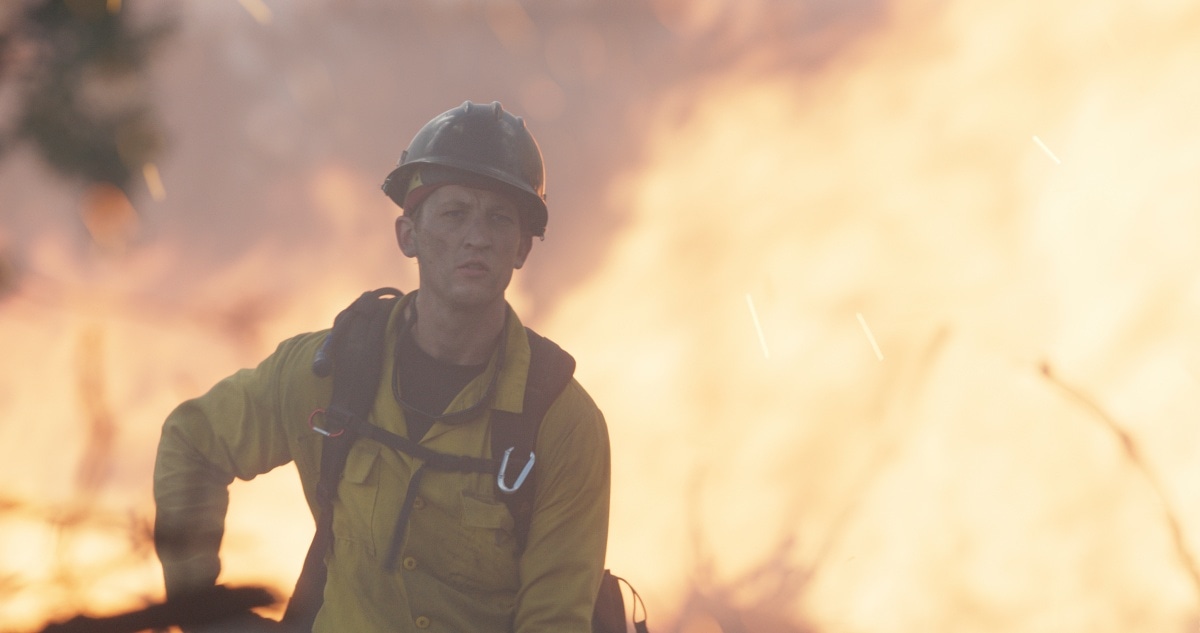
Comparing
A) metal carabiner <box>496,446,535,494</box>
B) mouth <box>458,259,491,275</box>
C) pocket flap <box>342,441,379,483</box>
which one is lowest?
metal carabiner <box>496,446,535,494</box>

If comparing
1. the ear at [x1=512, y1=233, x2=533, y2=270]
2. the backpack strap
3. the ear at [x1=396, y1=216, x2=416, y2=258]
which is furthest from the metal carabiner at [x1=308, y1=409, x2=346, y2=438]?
the ear at [x1=512, y1=233, x2=533, y2=270]

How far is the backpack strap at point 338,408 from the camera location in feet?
14.8

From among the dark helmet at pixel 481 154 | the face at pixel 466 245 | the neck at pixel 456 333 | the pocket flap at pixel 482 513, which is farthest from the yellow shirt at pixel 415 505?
the dark helmet at pixel 481 154

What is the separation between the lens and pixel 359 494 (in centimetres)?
450

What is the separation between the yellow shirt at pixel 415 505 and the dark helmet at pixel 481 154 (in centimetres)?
68

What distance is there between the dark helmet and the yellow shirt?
680 mm

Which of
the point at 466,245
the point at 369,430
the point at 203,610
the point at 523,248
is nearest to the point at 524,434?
the point at 369,430

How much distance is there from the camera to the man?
14.5ft

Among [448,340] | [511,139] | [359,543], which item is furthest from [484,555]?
[511,139]

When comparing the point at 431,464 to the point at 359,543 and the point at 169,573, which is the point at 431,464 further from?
the point at 169,573

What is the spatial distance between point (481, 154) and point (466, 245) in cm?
53

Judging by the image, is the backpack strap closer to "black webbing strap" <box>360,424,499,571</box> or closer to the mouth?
"black webbing strap" <box>360,424,499,571</box>

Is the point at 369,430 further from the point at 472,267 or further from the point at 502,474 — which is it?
the point at 472,267

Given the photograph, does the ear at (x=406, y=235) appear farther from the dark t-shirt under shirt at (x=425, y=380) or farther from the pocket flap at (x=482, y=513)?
the pocket flap at (x=482, y=513)
